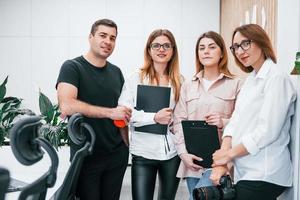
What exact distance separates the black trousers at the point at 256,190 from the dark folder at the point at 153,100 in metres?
0.82

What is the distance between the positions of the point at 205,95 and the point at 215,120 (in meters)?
0.21

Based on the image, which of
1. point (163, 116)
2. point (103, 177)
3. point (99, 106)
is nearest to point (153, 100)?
point (163, 116)

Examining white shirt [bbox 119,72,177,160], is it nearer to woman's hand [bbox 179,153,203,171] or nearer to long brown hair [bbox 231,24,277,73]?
woman's hand [bbox 179,153,203,171]

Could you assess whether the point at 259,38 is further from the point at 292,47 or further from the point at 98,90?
the point at 98,90

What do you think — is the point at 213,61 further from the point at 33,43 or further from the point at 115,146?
the point at 33,43

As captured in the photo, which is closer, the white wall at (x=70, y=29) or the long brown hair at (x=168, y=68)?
the long brown hair at (x=168, y=68)

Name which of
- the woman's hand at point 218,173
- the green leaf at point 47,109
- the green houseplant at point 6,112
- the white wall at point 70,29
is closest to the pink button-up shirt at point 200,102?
the woman's hand at point 218,173

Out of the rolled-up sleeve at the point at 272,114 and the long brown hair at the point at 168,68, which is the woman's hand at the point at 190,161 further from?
the rolled-up sleeve at the point at 272,114

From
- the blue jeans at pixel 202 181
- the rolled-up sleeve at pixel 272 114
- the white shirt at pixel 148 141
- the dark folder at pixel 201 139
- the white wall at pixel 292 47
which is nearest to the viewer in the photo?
the rolled-up sleeve at pixel 272 114

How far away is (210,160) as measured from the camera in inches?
84.0

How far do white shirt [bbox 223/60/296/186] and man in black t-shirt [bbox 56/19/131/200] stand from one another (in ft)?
2.76

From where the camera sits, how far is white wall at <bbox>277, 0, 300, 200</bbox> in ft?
5.41

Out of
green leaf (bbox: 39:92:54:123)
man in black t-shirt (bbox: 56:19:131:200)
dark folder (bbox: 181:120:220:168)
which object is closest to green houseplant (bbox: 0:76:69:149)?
green leaf (bbox: 39:92:54:123)

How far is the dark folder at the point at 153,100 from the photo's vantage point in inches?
90.5
